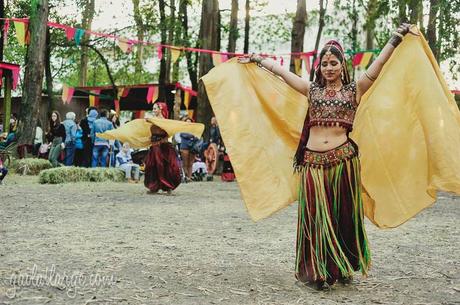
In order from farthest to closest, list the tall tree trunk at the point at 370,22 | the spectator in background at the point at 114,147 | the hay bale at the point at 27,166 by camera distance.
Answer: the tall tree trunk at the point at 370,22 < the spectator in background at the point at 114,147 < the hay bale at the point at 27,166

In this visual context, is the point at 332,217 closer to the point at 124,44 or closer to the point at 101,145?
the point at 101,145

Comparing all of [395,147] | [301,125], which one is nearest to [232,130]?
[301,125]

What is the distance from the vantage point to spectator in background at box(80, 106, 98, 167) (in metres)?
15.6

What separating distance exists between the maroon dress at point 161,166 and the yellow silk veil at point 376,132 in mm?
6231

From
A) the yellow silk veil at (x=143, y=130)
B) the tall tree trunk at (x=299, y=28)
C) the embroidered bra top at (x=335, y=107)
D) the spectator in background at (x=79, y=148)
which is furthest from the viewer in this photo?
the tall tree trunk at (x=299, y=28)

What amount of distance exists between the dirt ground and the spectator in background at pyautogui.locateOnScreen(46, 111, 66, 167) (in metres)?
6.95

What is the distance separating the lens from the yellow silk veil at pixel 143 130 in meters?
10.2

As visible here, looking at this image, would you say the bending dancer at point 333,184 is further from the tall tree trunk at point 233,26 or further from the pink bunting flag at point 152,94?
the pink bunting flag at point 152,94

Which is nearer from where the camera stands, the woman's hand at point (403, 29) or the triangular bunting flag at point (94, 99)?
the woman's hand at point (403, 29)

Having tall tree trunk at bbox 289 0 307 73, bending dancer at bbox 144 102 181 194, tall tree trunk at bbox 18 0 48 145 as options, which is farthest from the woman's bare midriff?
tall tree trunk at bbox 289 0 307 73

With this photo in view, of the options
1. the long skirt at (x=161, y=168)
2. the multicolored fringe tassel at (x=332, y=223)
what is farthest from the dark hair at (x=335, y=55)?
the long skirt at (x=161, y=168)

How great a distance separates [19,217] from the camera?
7.03 m

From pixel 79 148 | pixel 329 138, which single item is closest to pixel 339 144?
pixel 329 138

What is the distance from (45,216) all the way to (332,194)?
4418mm
